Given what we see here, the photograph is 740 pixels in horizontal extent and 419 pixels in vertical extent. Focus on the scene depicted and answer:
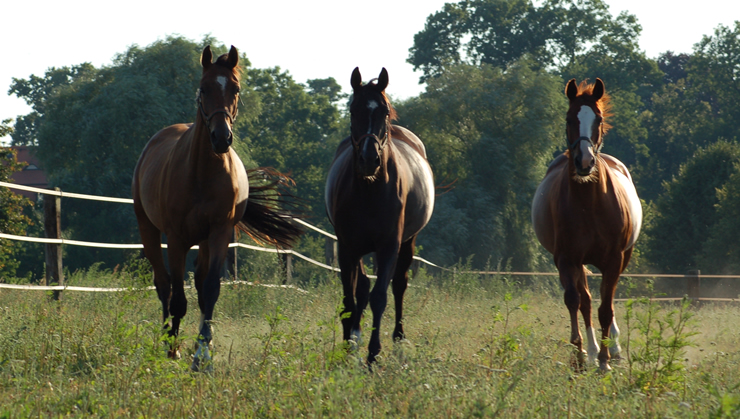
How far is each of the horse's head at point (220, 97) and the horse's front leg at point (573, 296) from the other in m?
2.95

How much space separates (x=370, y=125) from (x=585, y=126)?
5.83 feet

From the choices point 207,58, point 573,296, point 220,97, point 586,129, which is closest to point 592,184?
point 586,129

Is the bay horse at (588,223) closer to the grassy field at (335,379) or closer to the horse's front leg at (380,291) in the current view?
the grassy field at (335,379)

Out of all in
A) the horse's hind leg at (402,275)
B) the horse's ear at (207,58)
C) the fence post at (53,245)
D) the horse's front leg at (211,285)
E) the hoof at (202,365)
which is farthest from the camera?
the fence post at (53,245)

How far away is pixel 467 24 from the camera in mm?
49562

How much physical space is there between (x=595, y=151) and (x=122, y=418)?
4.12 metres

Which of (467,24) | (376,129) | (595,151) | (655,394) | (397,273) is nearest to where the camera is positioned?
(655,394)

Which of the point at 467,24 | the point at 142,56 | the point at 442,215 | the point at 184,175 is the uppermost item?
the point at 467,24

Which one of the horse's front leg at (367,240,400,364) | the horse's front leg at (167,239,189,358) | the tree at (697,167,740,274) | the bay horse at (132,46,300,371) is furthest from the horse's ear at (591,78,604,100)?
the tree at (697,167,740,274)

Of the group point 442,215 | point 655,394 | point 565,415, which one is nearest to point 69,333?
point 565,415

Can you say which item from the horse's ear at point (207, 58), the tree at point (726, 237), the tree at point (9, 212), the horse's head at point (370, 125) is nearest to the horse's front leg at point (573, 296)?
the horse's head at point (370, 125)

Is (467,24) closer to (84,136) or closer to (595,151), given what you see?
(84,136)

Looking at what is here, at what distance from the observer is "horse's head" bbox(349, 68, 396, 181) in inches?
209

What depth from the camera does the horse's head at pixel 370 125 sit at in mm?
5297
